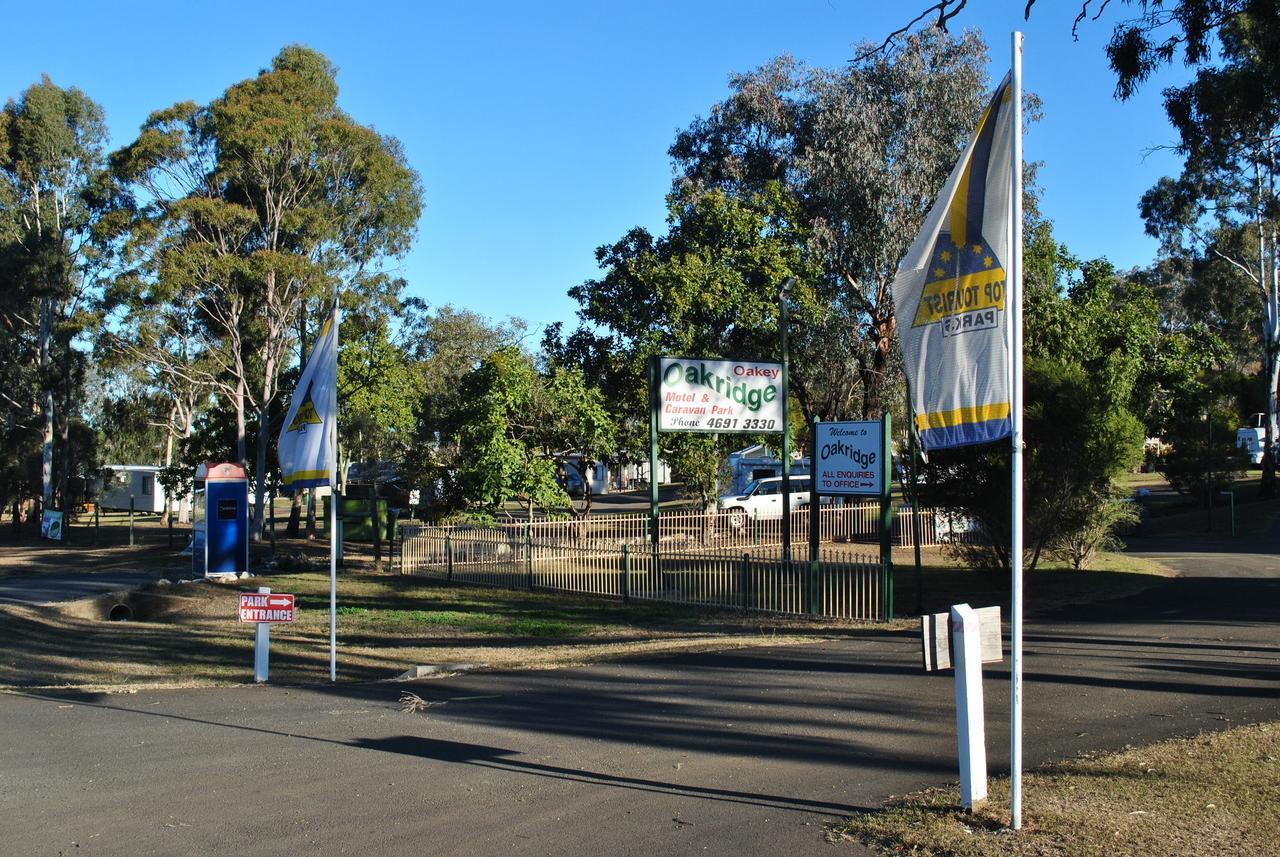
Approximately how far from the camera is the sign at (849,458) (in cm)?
1662

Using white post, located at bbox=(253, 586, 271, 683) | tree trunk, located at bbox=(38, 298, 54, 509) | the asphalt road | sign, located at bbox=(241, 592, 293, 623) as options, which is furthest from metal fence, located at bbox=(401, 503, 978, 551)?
tree trunk, located at bbox=(38, 298, 54, 509)

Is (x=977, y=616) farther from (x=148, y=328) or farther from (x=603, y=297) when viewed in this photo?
(x=148, y=328)

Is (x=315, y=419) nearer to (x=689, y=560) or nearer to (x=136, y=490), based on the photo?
(x=689, y=560)

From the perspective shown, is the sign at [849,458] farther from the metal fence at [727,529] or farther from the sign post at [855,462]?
the metal fence at [727,529]

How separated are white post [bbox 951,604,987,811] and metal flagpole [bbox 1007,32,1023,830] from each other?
0.76 ft

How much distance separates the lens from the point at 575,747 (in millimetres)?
8125

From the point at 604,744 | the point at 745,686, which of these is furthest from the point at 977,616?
the point at 745,686

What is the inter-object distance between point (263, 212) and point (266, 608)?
27.3 metres

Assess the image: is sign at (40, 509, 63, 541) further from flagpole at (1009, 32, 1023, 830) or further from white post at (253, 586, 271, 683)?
flagpole at (1009, 32, 1023, 830)

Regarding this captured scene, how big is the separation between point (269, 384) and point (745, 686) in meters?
29.2

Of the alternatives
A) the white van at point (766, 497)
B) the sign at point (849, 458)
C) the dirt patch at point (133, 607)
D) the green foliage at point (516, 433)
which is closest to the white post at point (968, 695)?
the sign at point (849, 458)

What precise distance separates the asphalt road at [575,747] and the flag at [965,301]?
2394 mm

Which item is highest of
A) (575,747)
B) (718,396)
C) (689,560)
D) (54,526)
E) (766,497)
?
(718,396)

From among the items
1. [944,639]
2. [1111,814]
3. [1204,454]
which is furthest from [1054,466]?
[1204,454]
